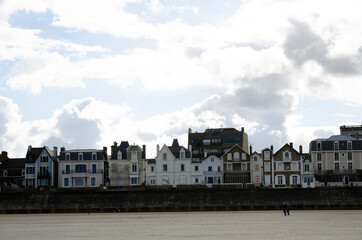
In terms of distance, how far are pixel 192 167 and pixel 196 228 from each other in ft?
147

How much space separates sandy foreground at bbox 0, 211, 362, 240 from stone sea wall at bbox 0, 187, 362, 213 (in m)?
13.7

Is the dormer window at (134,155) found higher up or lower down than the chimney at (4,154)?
lower down

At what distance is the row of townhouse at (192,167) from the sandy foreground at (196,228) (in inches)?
1148

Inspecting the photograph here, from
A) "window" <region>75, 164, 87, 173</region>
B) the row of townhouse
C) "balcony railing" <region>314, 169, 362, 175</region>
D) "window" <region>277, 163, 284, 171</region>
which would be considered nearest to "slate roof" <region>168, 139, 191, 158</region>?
the row of townhouse

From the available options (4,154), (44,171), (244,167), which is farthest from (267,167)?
(4,154)

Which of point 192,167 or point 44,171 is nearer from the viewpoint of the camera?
point 192,167

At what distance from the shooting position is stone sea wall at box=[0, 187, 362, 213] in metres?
74.8

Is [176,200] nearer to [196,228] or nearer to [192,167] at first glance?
[192,167]

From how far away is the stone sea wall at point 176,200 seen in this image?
74.8 meters

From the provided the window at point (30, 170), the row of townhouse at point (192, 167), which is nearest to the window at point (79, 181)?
the row of townhouse at point (192, 167)

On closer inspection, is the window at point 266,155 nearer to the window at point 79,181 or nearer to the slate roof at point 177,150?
the slate roof at point 177,150

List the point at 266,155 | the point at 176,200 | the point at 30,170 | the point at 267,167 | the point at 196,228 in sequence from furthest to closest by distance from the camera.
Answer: the point at 30,170, the point at 266,155, the point at 267,167, the point at 176,200, the point at 196,228

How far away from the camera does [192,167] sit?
9431cm

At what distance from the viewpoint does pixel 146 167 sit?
95.1 meters
